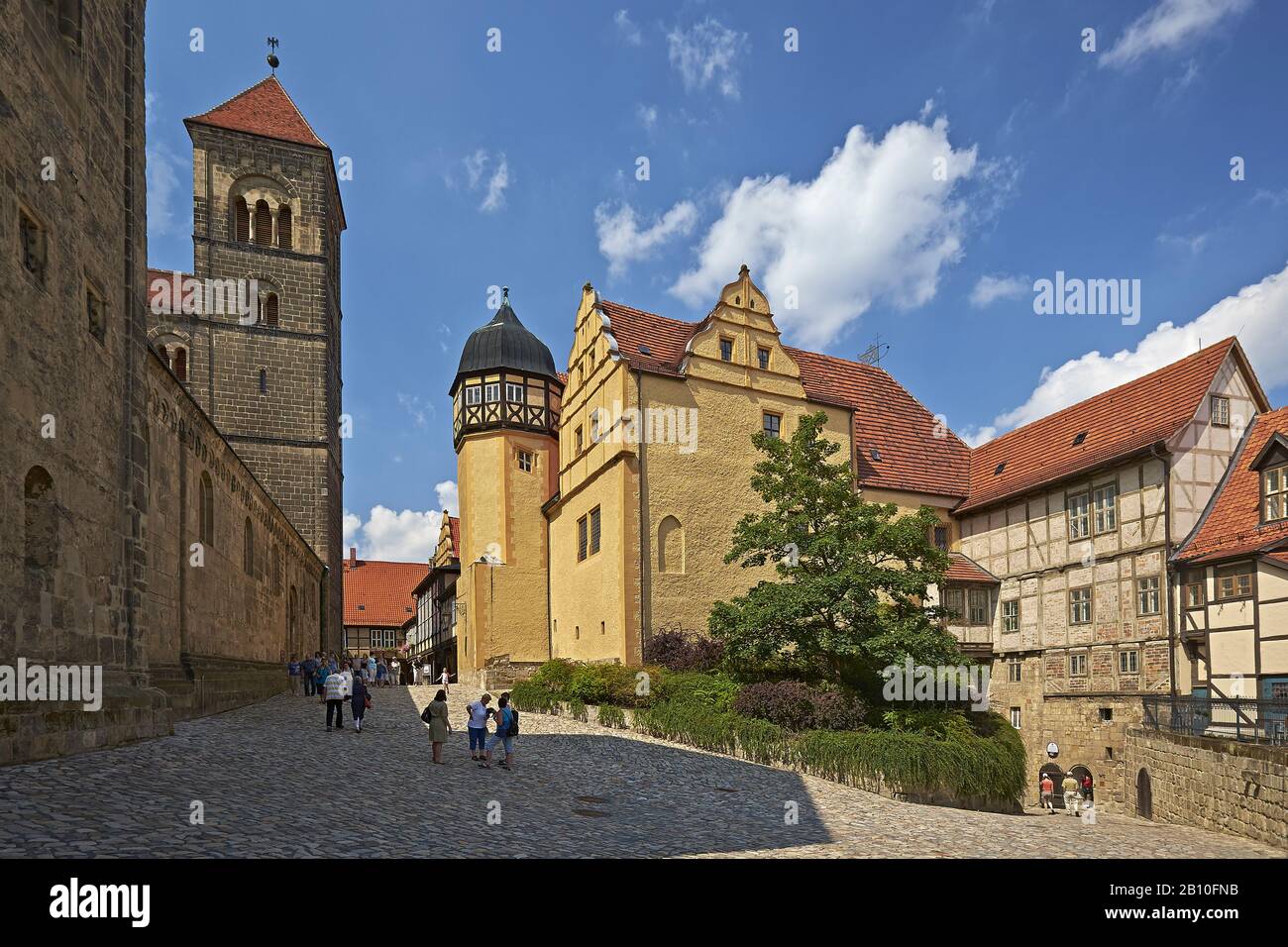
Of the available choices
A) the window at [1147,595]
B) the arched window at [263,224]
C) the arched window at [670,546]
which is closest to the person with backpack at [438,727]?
the arched window at [670,546]

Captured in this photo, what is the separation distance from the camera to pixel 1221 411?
85.0ft

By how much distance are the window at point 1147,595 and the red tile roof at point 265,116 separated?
37.3 m

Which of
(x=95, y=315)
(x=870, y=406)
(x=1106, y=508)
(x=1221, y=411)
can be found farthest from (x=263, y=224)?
(x=1221, y=411)

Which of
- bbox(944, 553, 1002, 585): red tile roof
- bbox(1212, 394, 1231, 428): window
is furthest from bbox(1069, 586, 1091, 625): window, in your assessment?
bbox(1212, 394, 1231, 428): window

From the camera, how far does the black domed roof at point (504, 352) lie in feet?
117

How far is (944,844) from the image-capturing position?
11914mm

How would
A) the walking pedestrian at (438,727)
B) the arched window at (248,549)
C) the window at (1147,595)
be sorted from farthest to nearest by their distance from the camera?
the window at (1147,595) → the arched window at (248,549) → the walking pedestrian at (438,727)

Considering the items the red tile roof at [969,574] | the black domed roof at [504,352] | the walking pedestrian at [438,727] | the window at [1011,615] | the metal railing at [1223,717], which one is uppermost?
the black domed roof at [504,352]

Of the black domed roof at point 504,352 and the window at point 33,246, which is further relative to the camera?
the black domed roof at point 504,352

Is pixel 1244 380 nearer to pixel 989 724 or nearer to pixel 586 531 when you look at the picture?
pixel 989 724

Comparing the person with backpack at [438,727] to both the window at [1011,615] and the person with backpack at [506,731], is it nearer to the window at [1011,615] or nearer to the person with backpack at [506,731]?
the person with backpack at [506,731]

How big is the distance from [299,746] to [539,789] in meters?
4.50
